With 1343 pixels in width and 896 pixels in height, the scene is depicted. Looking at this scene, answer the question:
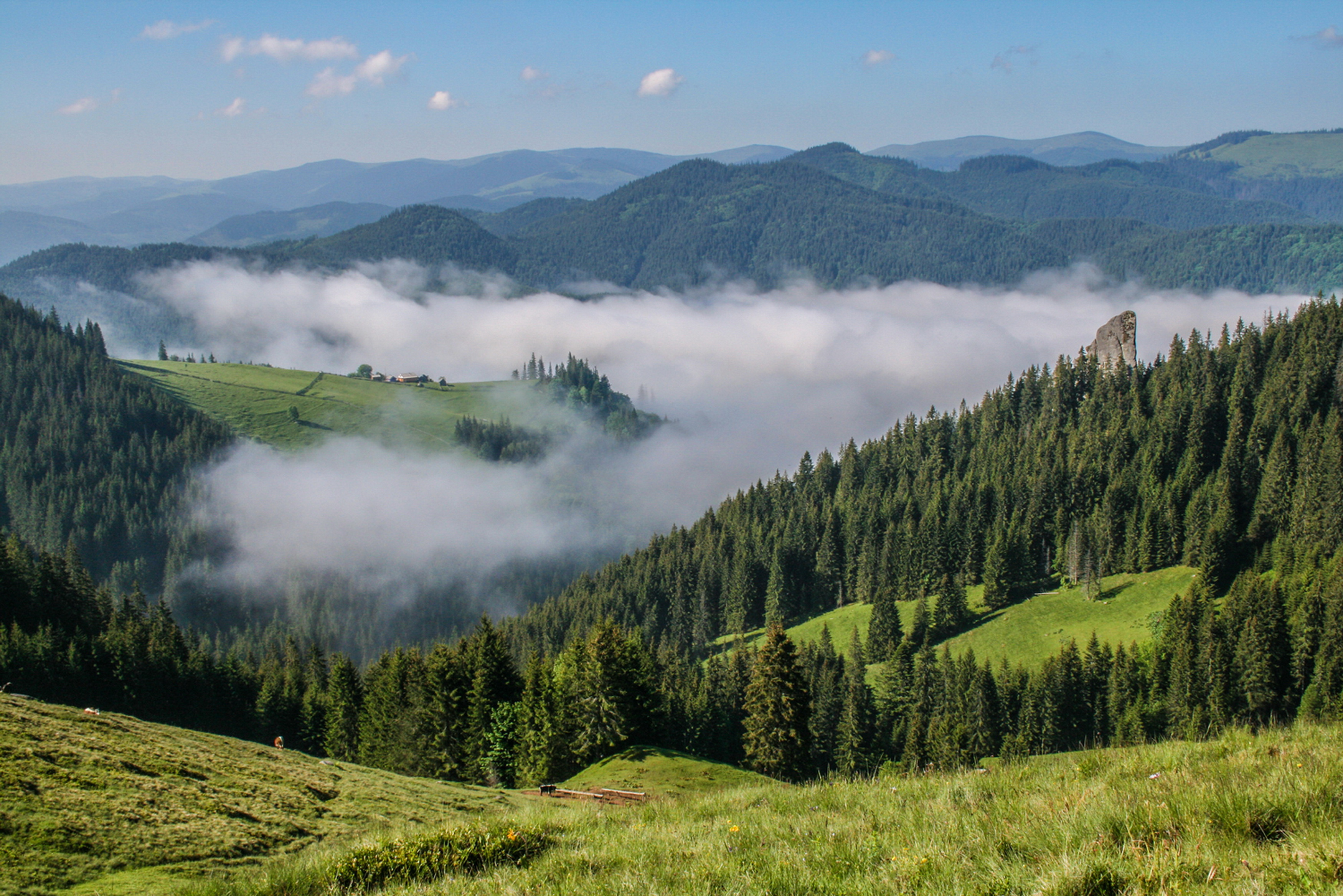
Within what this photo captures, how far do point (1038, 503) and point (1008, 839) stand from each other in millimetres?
130041

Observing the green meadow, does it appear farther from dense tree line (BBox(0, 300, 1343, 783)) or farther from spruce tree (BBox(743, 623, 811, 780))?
spruce tree (BBox(743, 623, 811, 780))

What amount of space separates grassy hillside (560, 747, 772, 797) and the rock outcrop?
147146 millimetres

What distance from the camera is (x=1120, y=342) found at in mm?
166625

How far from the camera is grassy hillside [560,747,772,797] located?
134ft

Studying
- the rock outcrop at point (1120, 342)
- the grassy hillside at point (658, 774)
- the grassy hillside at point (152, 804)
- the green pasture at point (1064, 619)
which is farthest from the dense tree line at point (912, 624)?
the grassy hillside at point (152, 804)

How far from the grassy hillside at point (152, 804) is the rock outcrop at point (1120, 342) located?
166874mm

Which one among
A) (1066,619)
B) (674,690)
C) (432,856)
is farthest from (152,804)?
(1066,619)

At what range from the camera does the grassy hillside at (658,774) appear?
134 feet

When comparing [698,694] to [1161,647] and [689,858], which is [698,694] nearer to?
[1161,647]

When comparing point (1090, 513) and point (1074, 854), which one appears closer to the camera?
point (1074, 854)

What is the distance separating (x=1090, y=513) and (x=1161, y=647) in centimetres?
4544

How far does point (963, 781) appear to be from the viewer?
13.3 m

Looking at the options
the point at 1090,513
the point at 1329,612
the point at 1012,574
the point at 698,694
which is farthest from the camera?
the point at 1090,513

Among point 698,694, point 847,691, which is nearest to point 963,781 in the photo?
point 698,694
